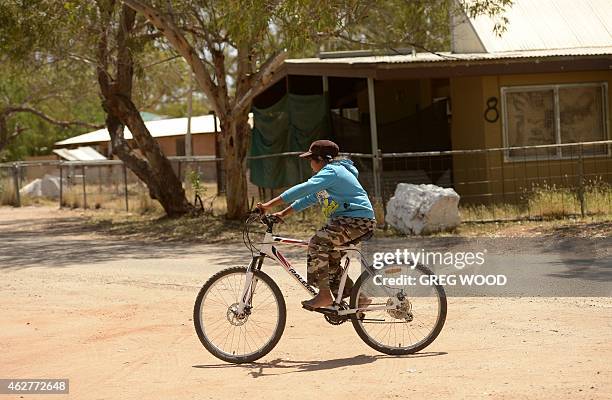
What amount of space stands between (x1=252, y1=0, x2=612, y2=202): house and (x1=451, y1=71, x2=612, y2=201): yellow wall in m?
0.02

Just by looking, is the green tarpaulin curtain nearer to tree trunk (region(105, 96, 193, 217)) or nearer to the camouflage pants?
tree trunk (region(105, 96, 193, 217))

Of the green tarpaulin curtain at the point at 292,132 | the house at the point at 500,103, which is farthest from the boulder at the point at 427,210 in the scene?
the green tarpaulin curtain at the point at 292,132

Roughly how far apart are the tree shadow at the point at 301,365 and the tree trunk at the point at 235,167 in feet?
39.5

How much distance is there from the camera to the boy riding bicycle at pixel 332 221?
292 inches

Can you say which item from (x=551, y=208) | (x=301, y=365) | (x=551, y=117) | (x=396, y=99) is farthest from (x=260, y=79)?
(x=301, y=365)

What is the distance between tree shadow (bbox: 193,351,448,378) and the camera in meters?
7.09

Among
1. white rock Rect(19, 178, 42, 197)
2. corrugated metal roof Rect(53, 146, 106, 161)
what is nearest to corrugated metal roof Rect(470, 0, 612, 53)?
white rock Rect(19, 178, 42, 197)

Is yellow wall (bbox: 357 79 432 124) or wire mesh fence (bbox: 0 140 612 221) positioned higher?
yellow wall (bbox: 357 79 432 124)

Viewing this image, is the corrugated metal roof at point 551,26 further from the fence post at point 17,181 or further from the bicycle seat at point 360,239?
the fence post at point 17,181

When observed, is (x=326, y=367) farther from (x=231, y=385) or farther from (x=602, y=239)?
(x=602, y=239)

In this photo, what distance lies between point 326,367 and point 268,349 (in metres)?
0.53

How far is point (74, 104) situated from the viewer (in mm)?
46906

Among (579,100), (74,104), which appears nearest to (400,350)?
(579,100)

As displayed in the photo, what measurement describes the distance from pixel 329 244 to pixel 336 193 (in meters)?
0.38
